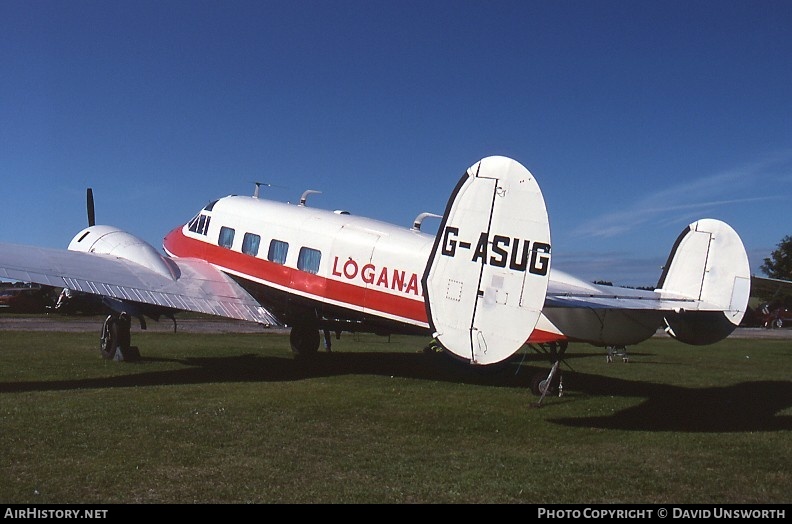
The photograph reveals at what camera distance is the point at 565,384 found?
43.0 feet

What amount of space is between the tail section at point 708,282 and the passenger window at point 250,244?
806 cm

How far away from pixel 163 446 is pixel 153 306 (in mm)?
6733

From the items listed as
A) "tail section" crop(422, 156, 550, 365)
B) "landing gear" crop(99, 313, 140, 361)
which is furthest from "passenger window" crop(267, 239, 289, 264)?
"tail section" crop(422, 156, 550, 365)

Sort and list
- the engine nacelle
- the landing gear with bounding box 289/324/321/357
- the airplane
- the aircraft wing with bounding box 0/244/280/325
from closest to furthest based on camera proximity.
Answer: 1. the airplane
2. the aircraft wing with bounding box 0/244/280/325
3. the engine nacelle
4. the landing gear with bounding box 289/324/321/357

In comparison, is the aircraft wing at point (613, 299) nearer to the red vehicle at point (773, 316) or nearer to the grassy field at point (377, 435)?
the grassy field at point (377, 435)

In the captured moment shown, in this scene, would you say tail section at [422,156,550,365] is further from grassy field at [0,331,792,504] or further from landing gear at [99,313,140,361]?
landing gear at [99,313,140,361]

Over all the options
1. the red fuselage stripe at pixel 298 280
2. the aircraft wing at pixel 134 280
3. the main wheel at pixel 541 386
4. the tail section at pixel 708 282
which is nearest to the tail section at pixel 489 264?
the tail section at pixel 708 282

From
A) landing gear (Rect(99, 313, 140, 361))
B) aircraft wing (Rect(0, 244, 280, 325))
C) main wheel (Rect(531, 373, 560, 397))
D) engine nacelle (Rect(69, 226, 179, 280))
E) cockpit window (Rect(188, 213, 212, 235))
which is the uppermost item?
cockpit window (Rect(188, 213, 212, 235))

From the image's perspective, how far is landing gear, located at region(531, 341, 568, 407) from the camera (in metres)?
10.5

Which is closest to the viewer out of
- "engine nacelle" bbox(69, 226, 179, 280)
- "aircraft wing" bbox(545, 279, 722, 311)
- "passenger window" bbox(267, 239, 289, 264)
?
"aircraft wing" bbox(545, 279, 722, 311)

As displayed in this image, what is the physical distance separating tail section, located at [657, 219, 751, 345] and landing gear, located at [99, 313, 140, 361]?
1091 centimetres

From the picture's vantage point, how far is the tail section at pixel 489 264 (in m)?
7.75

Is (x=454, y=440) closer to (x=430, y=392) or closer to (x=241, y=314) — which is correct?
(x=430, y=392)

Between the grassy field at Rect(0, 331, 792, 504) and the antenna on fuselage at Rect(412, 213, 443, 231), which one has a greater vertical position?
the antenna on fuselage at Rect(412, 213, 443, 231)
